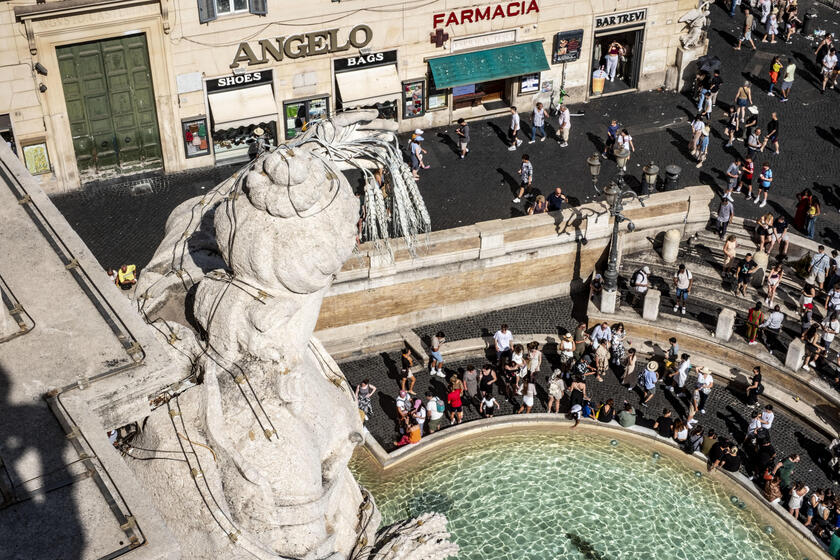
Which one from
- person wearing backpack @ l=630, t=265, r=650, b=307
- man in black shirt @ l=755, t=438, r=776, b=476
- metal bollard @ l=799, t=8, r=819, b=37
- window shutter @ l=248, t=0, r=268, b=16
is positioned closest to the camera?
man in black shirt @ l=755, t=438, r=776, b=476

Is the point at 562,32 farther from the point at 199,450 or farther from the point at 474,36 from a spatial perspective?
the point at 199,450

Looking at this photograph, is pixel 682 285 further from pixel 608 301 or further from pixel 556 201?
pixel 556 201

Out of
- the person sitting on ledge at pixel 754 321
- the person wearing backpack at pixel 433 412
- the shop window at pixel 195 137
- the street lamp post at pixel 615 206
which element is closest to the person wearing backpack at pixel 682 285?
the street lamp post at pixel 615 206

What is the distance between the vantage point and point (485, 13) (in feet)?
119

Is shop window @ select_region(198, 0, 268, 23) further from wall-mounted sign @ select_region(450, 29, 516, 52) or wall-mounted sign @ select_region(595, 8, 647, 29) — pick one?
wall-mounted sign @ select_region(595, 8, 647, 29)

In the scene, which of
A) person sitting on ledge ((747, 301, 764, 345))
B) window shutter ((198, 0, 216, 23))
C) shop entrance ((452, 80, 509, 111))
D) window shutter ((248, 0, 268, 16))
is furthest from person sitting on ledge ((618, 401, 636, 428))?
window shutter ((198, 0, 216, 23))

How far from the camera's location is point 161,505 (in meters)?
14.7

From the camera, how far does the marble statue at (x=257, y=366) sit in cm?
1427

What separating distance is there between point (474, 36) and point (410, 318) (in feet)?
31.9

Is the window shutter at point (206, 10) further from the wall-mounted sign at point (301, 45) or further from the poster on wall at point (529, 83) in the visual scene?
the poster on wall at point (529, 83)

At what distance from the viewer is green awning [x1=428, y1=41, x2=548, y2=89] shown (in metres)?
36.3

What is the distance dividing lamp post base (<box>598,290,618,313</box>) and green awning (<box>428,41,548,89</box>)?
870 centimetres

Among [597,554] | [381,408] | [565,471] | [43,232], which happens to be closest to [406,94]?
[381,408]

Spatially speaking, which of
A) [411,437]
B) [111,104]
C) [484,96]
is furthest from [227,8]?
[411,437]
